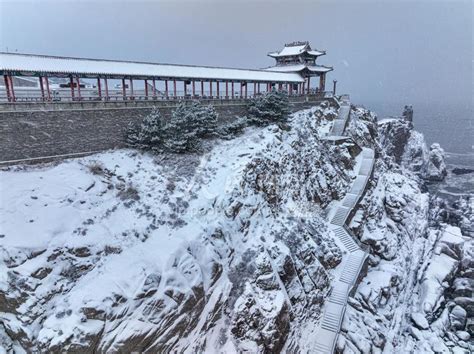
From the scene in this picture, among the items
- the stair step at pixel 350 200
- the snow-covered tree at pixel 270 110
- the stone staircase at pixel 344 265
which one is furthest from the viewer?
the snow-covered tree at pixel 270 110

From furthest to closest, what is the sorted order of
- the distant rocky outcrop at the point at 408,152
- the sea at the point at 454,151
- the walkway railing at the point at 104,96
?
the distant rocky outcrop at the point at 408,152 < the sea at the point at 454,151 < the walkway railing at the point at 104,96

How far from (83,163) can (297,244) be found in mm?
15145

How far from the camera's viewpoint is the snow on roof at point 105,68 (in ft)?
58.0

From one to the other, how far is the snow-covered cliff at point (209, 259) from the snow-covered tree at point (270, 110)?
1.57 meters

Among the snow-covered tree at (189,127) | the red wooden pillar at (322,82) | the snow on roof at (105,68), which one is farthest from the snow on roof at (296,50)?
the snow-covered tree at (189,127)

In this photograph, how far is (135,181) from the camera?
61.3ft

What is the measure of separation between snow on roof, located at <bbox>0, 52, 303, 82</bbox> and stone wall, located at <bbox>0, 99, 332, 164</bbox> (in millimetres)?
2135

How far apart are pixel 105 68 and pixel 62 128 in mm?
5286

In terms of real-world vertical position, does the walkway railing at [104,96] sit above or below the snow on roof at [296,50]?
below

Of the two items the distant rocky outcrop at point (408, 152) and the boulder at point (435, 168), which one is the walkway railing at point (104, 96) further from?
the boulder at point (435, 168)

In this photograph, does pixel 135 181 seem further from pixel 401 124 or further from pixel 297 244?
pixel 401 124

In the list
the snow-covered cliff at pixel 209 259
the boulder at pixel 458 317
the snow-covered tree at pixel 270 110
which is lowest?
the boulder at pixel 458 317

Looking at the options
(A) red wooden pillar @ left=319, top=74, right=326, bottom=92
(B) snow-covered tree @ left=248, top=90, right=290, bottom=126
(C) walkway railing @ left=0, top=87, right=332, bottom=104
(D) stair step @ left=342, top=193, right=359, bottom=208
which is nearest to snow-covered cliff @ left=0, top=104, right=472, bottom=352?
(D) stair step @ left=342, top=193, right=359, bottom=208

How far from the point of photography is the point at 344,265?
2062 cm
